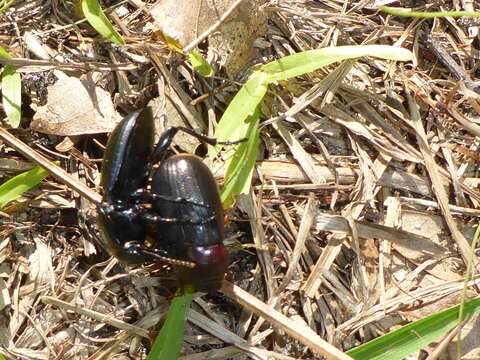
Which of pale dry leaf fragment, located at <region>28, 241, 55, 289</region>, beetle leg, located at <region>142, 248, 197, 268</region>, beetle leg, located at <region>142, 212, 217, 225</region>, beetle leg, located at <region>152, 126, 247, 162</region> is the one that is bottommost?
pale dry leaf fragment, located at <region>28, 241, 55, 289</region>

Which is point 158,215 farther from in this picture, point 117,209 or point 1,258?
point 1,258

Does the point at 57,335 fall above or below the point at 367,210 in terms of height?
below

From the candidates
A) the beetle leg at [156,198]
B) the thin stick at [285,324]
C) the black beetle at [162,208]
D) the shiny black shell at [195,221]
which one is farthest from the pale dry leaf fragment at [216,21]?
the thin stick at [285,324]

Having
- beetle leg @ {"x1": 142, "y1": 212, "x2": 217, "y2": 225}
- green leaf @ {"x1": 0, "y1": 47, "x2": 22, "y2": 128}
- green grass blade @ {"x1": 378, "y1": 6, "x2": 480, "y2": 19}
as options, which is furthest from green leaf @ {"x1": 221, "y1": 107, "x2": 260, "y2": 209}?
green leaf @ {"x1": 0, "y1": 47, "x2": 22, "y2": 128}

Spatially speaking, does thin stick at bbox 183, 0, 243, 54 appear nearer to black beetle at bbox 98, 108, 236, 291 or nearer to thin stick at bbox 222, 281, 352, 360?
black beetle at bbox 98, 108, 236, 291

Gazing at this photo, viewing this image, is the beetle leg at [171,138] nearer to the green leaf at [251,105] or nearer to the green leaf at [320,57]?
the green leaf at [251,105]

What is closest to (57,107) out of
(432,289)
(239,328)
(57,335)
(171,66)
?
(171,66)
